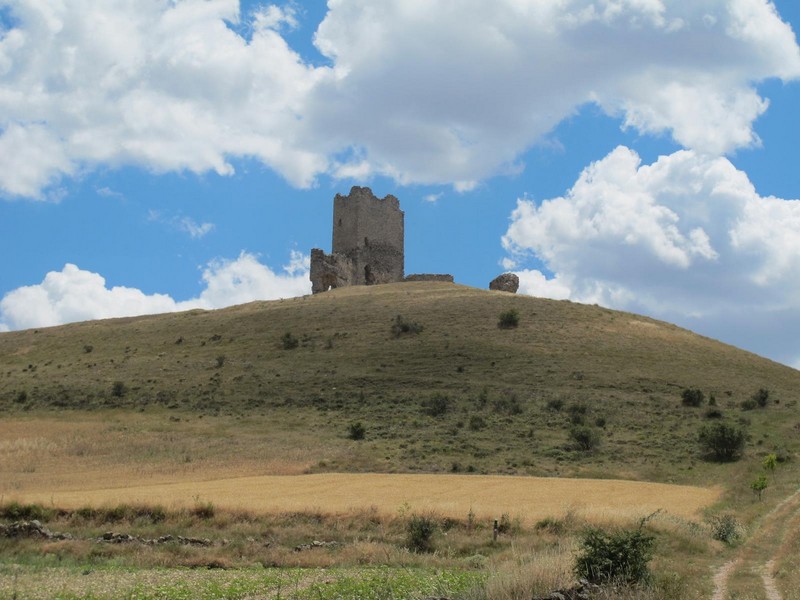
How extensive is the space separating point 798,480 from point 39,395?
37.2m

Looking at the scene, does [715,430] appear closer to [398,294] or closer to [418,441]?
[418,441]

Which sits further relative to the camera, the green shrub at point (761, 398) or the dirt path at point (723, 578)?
the green shrub at point (761, 398)

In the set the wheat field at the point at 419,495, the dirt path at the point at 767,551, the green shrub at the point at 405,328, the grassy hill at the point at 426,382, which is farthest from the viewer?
the green shrub at the point at 405,328

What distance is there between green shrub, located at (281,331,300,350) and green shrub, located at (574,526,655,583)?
139 ft

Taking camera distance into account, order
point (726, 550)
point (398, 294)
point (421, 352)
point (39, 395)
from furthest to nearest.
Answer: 1. point (398, 294)
2. point (421, 352)
3. point (39, 395)
4. point (726, 550)

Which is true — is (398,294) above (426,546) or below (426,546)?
above

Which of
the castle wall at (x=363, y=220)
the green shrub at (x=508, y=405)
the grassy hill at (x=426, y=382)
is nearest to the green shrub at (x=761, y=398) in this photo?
the grassy hill at (x=426, y=382)

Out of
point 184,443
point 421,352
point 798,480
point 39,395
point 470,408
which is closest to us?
point 798,480

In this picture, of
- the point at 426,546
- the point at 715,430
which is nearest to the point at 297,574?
the point at 426,546

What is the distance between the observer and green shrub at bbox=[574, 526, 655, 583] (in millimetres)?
11383

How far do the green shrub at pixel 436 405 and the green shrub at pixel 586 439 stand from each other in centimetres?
693

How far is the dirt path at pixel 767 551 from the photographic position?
1230 cm

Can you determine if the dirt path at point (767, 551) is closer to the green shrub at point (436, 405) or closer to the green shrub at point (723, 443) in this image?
the green shrub at point (723, 443)

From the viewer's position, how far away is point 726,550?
54.1 ft
